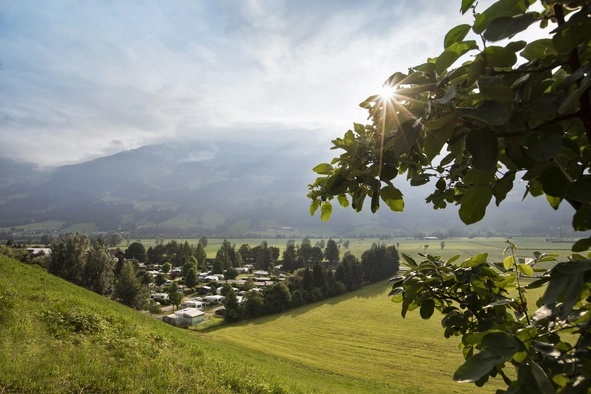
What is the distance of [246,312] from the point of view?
48188mm

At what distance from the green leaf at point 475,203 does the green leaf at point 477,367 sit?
0.49 metres

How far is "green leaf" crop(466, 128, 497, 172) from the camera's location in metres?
0.90

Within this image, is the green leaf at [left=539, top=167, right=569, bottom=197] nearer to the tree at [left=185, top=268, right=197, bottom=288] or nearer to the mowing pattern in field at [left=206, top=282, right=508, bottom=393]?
the mowing pattern in field at [left=206, top=282, right=508, bottom=393]

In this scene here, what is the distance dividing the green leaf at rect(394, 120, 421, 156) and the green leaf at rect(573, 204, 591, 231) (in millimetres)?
686

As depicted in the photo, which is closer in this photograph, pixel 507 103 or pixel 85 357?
pixel 507 103

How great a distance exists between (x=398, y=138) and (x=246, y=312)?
51731 mm

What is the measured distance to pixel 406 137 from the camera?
0.95 meters

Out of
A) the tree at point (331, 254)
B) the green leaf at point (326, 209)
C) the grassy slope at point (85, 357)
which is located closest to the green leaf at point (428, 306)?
the green leaf at point (326, 209)

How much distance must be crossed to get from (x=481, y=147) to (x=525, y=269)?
139cm

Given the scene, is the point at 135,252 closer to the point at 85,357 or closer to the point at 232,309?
the point at 232,309

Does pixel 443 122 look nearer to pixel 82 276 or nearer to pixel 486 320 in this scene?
pixel 486 320

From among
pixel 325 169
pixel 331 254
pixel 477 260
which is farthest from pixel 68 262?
pixel 331 254

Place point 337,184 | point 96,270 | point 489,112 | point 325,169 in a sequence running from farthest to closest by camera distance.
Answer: point 96,270 < point 325,169 < point 337,184 < point 489,112

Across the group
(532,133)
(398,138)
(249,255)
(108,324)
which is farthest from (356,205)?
(249,255)
